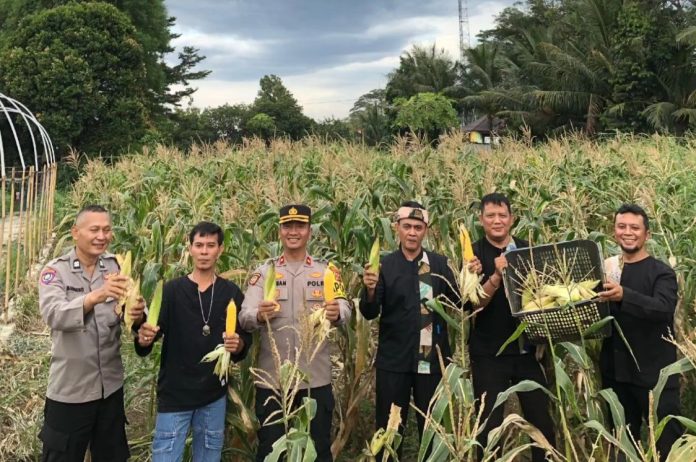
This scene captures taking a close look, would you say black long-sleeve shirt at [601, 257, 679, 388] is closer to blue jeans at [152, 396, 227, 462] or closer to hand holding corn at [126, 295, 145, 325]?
blue jeans at [152, 396, 227, 462]

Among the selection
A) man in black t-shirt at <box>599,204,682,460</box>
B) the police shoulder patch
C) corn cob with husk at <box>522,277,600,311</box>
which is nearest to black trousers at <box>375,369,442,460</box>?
corn cob with husk at <box>522,277,600,311</box>

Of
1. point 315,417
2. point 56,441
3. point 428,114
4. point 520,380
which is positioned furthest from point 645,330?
point 428,114

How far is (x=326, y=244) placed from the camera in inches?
164

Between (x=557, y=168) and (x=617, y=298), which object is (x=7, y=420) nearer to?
(x=617, y=298)

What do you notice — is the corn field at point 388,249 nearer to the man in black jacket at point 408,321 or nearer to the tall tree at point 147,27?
the man in black jacket at point 408,321

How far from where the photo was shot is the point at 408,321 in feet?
9.82

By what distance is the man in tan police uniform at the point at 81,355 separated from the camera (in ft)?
8.64

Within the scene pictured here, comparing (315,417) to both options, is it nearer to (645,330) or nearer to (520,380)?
(520,380)

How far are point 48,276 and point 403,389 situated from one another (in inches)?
73.0

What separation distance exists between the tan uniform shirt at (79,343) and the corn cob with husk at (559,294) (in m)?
1.98

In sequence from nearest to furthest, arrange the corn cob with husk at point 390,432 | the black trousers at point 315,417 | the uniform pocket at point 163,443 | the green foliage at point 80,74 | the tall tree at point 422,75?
the corn cob with husk at point 390,432 → the uniform pocket at point 163,443 → the black trousers at point 315,417 → the green foliage at point 80,74 → the tall tree at point 422,75

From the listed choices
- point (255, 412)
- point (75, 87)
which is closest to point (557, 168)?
point (255, 412)

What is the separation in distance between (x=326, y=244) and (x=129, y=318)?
1.87m

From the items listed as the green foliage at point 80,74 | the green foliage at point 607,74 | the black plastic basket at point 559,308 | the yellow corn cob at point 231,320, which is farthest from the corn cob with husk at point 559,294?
the green foliage at point 80,74
